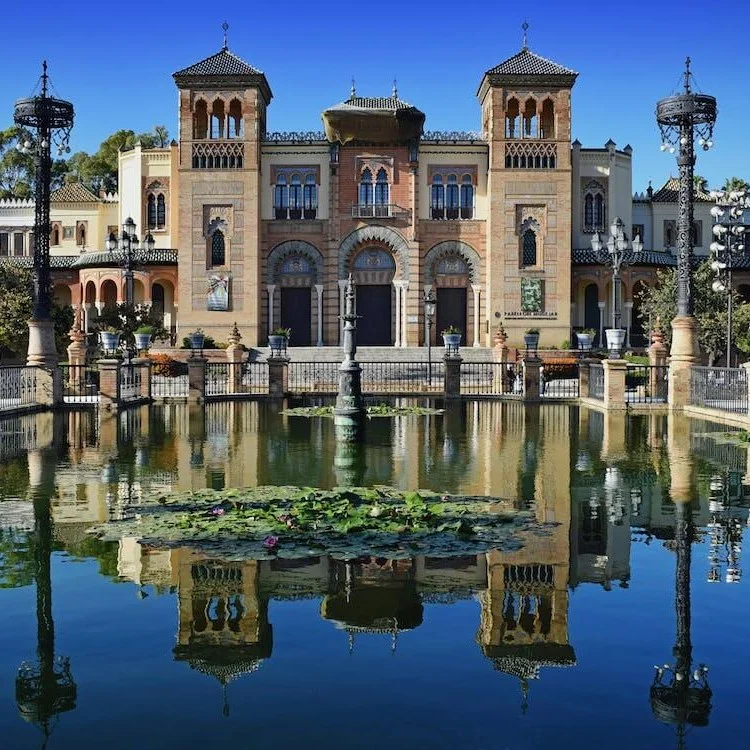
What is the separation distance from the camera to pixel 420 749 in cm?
464

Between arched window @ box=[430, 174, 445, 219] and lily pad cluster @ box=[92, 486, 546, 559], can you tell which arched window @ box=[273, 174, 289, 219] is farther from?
lily pad cluster @ box=[92, 486, 546, 559]

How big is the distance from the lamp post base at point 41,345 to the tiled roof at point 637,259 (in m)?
28.2

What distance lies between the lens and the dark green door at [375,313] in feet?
155

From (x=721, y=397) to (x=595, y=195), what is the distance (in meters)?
27.4

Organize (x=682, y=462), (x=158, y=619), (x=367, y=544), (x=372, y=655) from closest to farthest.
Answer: (x=372, y=655) < (x=158, y=619) < (x=367, y=544) < (x=682, y=462)

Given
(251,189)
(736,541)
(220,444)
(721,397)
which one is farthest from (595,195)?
(736,541)

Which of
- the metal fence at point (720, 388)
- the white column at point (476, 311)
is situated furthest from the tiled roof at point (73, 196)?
the metal fence at point (720, 388)

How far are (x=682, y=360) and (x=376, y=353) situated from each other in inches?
763

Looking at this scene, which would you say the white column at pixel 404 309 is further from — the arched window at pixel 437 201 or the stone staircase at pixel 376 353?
the arched window at pixel 437 201

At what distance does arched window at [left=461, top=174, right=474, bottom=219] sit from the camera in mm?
46906

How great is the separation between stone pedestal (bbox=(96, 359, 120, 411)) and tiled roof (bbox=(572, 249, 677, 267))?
27.2 metres

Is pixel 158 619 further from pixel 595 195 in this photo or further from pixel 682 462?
pixel 595 195

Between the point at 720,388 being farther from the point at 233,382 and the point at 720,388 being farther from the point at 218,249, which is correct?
the point at 218,249

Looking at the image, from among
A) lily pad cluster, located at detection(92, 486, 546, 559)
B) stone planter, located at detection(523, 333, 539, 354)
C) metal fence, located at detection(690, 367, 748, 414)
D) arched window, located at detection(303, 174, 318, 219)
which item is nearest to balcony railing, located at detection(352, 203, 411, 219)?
arched window, located at detection(303, 174, 318, 219)
